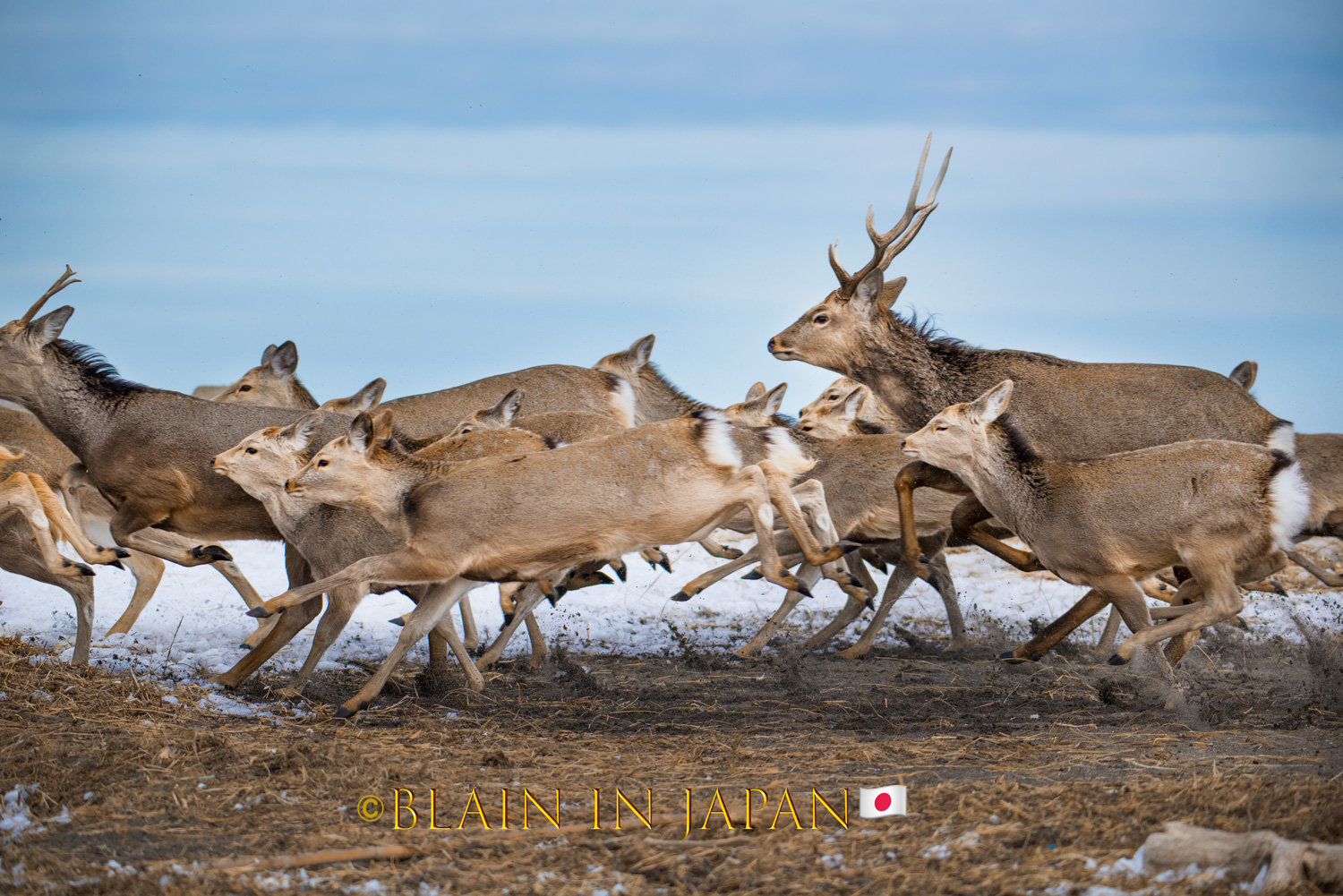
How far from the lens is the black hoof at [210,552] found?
9367mm

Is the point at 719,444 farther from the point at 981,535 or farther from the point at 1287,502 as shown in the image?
the point at 1287,502

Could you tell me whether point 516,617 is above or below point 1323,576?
below

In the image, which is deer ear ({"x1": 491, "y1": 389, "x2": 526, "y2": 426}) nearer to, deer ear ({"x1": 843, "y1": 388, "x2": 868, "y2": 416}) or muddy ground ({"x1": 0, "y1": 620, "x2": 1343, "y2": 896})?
muddy ground ({"x1": 0, "y1": 620, "x2": 1343, "y2": 896})

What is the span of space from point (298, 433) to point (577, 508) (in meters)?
2.63

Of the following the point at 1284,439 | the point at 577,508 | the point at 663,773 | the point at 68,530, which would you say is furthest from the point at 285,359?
the point at 1284,439

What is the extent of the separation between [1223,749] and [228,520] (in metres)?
7.40

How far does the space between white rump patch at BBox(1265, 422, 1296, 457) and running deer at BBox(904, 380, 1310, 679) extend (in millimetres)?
1151

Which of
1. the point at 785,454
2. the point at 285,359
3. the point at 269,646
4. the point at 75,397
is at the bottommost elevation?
the point at 269,646

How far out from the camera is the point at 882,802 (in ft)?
17.7

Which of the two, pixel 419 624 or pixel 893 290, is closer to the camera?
pixel 419 624

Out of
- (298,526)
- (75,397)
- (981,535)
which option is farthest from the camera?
(75,397)

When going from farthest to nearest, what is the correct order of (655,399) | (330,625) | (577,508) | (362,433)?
(655,399)
(330,625)
(362,433)
(577,508)

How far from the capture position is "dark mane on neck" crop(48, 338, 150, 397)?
10.4 meters
